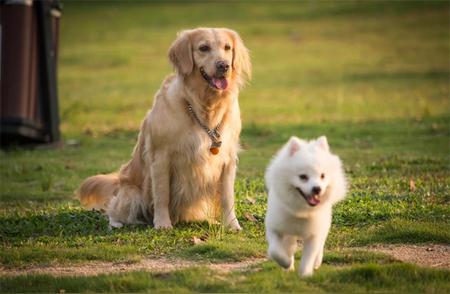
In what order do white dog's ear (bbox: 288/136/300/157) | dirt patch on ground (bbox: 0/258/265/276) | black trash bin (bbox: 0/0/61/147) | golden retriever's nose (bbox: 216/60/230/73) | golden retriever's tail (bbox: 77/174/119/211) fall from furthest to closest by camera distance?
1. black trash bin (bbox: 0/0/61/147)
2. golden retriever's tail (bbox: 77/174/119/211)
3. golden retriever's nose (bbox: 216/60/230/73)
4. dirt patch on ground (bbox: 0/258/265/276)
5. white dog's ear (bbox: 288/136/300/157)

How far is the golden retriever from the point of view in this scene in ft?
27.9

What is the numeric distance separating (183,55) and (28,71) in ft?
23.0

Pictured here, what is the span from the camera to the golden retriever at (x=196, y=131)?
851cm

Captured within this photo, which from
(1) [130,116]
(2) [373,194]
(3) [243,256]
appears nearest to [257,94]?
(1) [130,116]

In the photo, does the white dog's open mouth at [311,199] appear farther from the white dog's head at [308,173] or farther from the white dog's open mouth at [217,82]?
the white dog's open mouth at [217,82]

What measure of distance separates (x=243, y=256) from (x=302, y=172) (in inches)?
52.6

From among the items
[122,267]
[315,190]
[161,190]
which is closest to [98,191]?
[161,190]

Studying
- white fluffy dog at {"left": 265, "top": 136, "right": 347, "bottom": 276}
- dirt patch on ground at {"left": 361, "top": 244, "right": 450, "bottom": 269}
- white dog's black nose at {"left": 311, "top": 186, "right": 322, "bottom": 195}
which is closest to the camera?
white dog's black nose at {"left": 311, "top": 186, "right": 322, "bottom": 195}

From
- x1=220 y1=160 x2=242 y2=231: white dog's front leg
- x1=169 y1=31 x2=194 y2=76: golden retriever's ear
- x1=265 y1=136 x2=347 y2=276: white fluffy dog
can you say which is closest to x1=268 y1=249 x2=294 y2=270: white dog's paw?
x1=265 y1=136 x2=347 y2=276: white fluffy dog

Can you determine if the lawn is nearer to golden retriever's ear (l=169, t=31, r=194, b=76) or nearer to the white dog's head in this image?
the white dog's head

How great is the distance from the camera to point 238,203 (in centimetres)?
959

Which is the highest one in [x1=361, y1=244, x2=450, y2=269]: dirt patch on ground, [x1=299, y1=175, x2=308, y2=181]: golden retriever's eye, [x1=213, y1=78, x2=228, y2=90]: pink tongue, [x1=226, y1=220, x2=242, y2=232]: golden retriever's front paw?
[x1=213, y1=78, x2=228, y2=90]: pink tongue

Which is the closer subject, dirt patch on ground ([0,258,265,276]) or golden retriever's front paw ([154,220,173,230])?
dirt patch on ground ([0,258,265,276])

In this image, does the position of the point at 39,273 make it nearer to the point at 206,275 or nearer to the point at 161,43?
the point at 206,275
